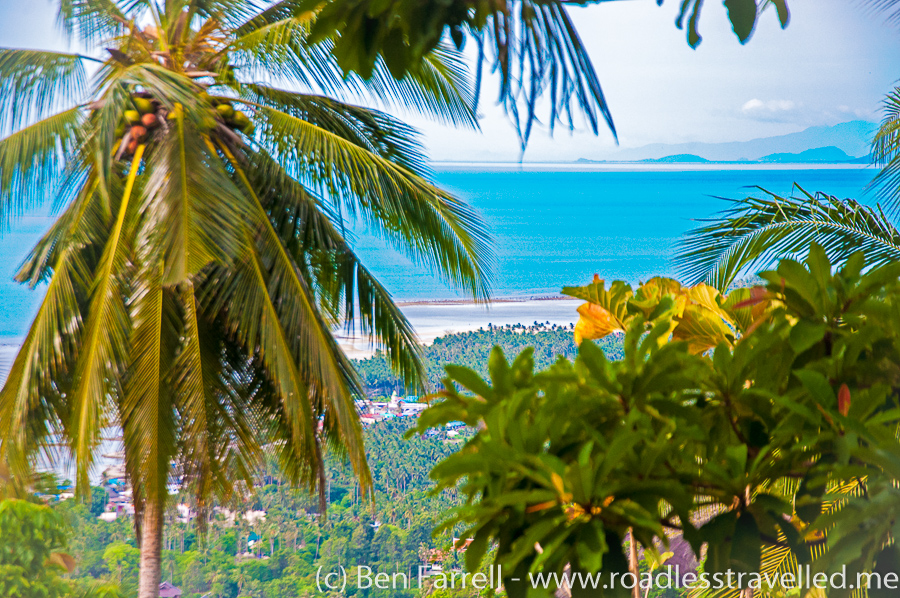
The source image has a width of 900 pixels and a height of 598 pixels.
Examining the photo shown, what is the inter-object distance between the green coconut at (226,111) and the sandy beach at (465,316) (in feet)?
4.87

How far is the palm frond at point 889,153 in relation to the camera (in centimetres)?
369

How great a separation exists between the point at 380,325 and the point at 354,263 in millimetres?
429

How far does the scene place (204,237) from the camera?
298cm

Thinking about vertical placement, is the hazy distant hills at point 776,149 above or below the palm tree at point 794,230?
above

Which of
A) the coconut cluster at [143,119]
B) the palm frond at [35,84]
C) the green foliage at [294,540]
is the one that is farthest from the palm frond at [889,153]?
the palm frond at [35,84]

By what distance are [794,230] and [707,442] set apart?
2873 mm

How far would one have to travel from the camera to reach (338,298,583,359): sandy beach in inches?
169

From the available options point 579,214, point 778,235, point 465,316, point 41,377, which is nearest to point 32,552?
point 41,377

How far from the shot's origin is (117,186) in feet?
12.1

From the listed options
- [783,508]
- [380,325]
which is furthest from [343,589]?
[783,508]

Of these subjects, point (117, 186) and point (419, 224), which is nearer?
point (117, 186)

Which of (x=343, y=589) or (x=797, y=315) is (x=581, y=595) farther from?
(x=343, y=589)

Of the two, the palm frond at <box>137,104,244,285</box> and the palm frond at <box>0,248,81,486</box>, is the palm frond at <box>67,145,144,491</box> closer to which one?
the palm frond at <box>0,248,81,486</box>

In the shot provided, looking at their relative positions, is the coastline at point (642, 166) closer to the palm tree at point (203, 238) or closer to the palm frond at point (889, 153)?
the palm frond at point (889, 153)
